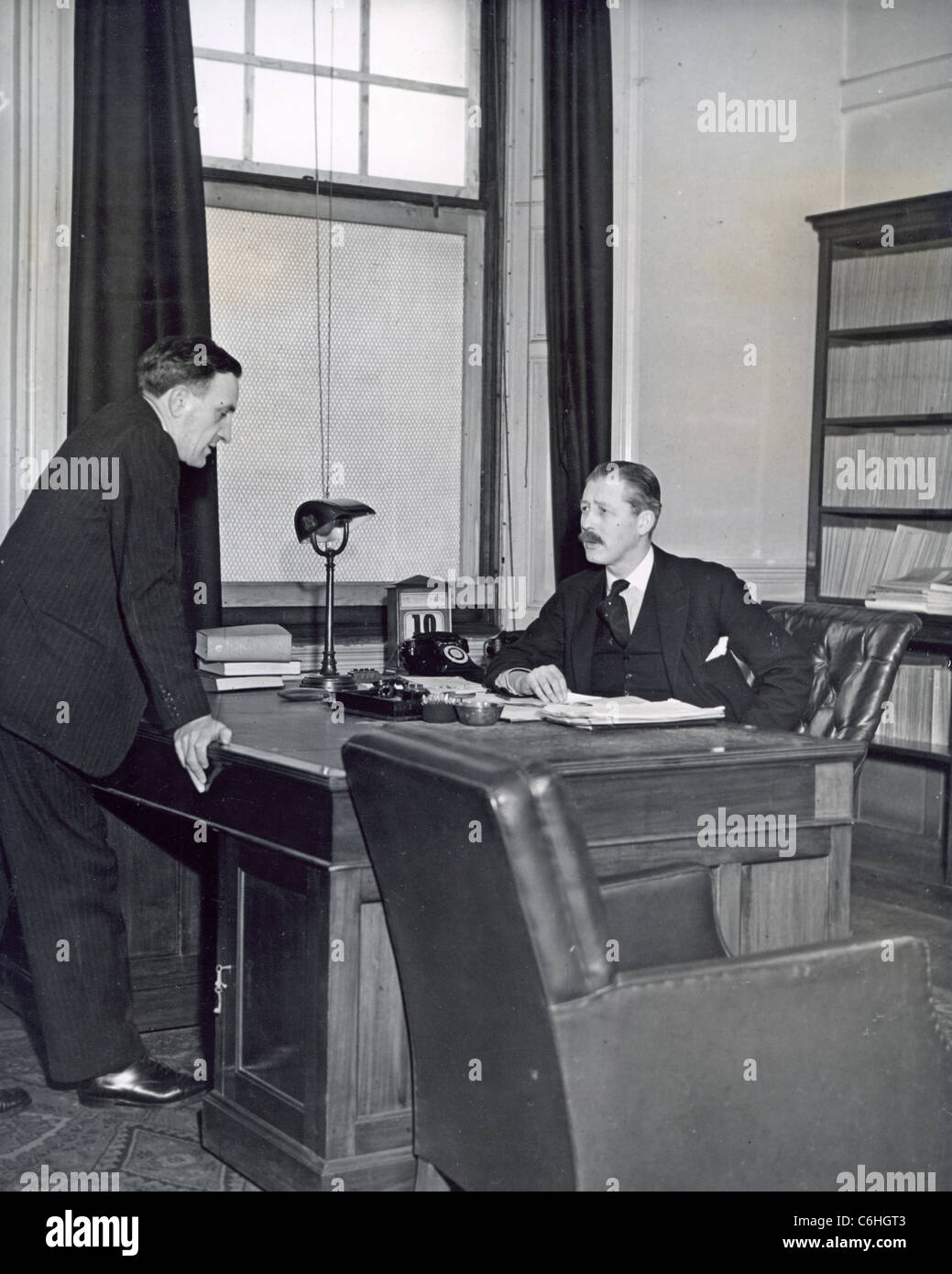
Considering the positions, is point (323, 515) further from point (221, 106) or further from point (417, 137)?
point (417, 137)

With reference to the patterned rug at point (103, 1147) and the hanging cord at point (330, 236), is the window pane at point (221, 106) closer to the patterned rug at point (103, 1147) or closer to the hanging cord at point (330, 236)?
the hanging cord at point (330, 236)

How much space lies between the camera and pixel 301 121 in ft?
15.7

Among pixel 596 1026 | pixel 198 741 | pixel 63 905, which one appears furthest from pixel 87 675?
pixel 596 1026

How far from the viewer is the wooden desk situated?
8.19 feet

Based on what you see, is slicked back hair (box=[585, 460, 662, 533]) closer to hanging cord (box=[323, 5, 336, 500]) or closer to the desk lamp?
the desk lamp

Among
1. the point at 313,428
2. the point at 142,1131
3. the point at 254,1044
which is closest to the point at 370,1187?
the point at 254,1044

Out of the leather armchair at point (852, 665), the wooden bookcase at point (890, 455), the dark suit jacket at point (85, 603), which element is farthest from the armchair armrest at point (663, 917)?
the wooden bookcase at point (890, 455)

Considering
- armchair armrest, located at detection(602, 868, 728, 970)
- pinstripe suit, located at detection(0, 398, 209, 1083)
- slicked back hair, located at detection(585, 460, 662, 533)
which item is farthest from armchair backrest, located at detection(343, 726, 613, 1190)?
slicked back hair, located at detection(585, 460, 662, 533)

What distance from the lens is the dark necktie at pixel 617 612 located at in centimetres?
370

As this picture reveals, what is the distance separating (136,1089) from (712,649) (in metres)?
1.70

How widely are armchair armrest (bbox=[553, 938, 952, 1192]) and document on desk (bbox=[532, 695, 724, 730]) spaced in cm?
94

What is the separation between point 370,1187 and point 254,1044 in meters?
0.37

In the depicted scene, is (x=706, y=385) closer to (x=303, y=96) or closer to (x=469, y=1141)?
(x=303, y=96)
